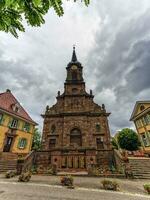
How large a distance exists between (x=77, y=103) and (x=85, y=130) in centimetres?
575

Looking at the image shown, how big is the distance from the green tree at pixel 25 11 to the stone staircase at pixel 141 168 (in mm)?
17340

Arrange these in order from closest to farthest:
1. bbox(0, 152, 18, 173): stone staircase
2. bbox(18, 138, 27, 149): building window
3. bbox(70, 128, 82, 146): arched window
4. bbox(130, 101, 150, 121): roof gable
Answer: bbox(0, 152, 18, 173): stone staircase
bbox(70, 128, 82, 146): arched window
bbox(18, 138, 27, 149): building window
bbox(130, 101, 150, 121): roof gable

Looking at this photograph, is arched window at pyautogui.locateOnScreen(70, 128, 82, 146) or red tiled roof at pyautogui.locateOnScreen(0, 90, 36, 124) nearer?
arched window at pyautogui.locateOnScreen(70, 128, 82, 146)

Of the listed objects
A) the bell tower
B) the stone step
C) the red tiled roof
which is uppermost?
the bell tower

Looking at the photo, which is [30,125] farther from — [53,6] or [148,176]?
[53,6]

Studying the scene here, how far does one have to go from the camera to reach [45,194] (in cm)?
833

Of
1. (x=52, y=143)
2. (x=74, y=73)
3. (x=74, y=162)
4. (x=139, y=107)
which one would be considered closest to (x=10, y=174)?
(x=74, y=162)

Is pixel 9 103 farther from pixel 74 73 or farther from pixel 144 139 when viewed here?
pixel 144 139

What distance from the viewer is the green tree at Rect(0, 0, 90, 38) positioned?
65.9 inches

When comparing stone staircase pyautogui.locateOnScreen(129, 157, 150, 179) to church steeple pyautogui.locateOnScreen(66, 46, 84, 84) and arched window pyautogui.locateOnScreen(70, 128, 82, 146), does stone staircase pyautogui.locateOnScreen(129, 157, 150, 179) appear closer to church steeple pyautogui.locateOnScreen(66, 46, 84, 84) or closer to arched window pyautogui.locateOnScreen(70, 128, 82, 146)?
arched window pyautogui.locateOnScreen(70, 128, 82, 146)

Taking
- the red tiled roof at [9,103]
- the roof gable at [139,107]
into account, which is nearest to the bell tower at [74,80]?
the red tiled roof at [9,103]

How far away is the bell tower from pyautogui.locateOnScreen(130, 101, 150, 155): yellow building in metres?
12.3

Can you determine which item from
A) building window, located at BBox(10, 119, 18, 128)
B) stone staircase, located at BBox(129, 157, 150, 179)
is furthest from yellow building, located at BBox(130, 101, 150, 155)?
Result: building window, located at BBox(10, 119, 18, 128)

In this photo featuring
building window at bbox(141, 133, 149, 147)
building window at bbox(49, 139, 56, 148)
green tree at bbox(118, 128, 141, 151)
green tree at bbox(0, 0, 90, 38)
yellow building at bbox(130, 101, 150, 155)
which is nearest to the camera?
green tree at bbox(0, 0, 90, 38)
